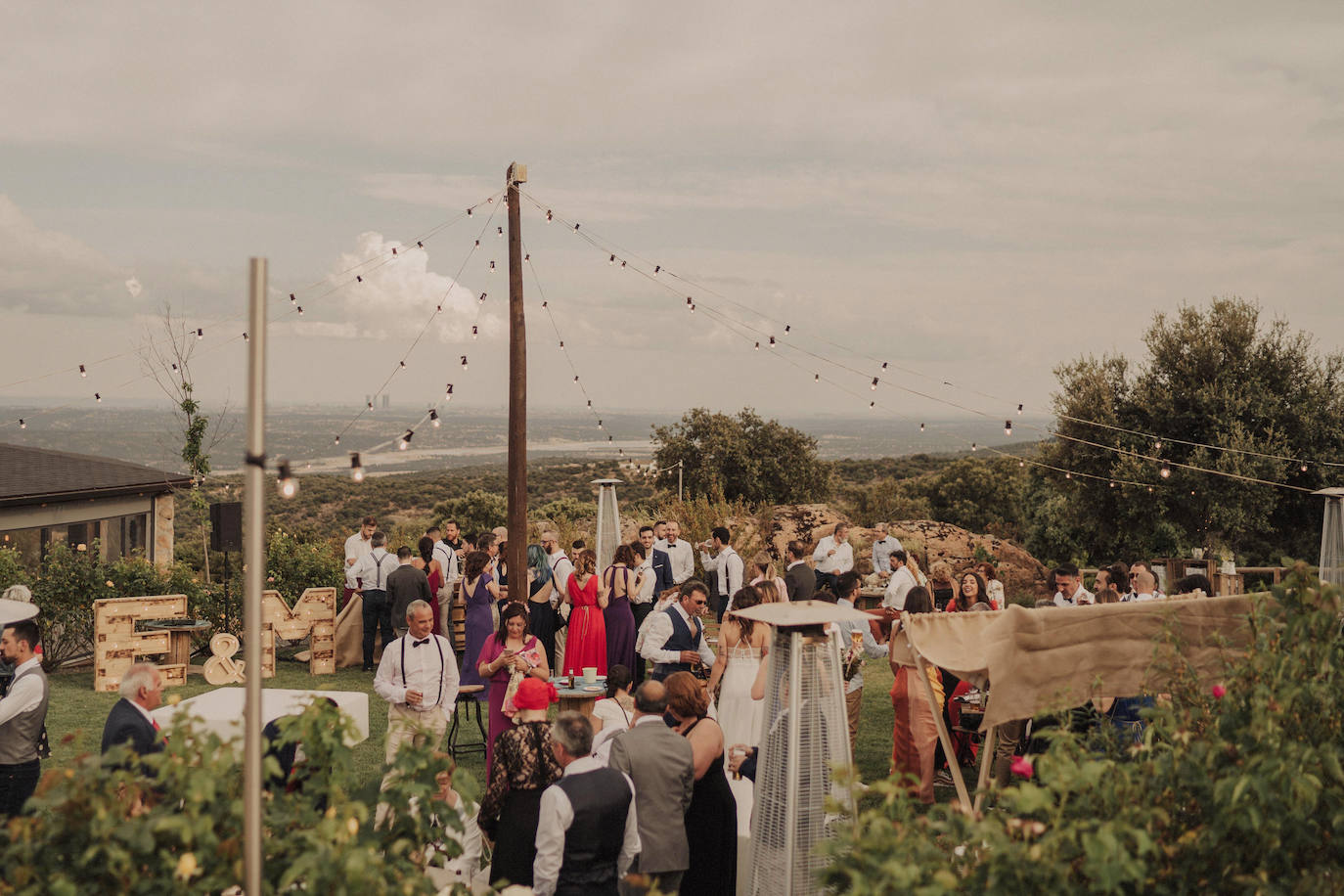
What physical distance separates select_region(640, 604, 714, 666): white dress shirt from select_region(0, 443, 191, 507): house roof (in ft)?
32.9

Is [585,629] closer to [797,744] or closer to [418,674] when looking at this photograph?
[418,674]

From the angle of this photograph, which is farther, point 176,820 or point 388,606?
point 388,606

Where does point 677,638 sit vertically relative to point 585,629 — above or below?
above

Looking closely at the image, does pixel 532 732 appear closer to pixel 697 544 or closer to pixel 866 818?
pixel 866 818

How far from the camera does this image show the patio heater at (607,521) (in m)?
13.1

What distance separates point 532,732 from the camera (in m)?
4.89

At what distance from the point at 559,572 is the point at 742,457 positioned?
27.1 m

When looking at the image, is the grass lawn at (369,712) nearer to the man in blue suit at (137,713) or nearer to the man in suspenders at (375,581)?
the man in suspenders at (375,581)

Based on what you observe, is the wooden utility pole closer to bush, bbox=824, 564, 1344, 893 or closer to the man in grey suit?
the man in grey suit

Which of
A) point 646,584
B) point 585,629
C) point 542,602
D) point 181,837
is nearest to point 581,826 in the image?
point 181,837

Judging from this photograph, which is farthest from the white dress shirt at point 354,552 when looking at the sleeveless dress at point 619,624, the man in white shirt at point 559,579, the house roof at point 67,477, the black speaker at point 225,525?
the house roof at point 67,477

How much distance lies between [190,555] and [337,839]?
30.2m

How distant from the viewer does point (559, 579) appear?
35.2ft

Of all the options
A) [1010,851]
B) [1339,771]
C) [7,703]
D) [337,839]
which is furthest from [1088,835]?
[7,703]
